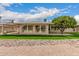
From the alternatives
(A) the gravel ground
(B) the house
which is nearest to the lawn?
(B) the house

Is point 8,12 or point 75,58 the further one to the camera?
point 8,12

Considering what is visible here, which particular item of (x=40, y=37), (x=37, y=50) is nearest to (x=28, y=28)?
(x=40, y=37)

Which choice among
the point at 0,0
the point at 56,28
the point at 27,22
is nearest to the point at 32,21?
the point at 27,22

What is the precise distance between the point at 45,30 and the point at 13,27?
116cm

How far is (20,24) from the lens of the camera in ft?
25.0

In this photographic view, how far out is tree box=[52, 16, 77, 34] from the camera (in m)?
7.50

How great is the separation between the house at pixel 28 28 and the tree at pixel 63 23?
16 centimetres

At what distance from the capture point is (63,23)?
25.4 feet

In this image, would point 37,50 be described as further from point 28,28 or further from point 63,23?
point 63,23

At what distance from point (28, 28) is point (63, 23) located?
1.20 metres

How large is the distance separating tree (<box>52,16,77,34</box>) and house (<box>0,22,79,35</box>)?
0.16 m

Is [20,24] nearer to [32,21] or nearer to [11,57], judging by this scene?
[32,21]

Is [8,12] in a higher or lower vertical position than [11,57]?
higher

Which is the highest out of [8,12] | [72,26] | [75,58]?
[8,12]
